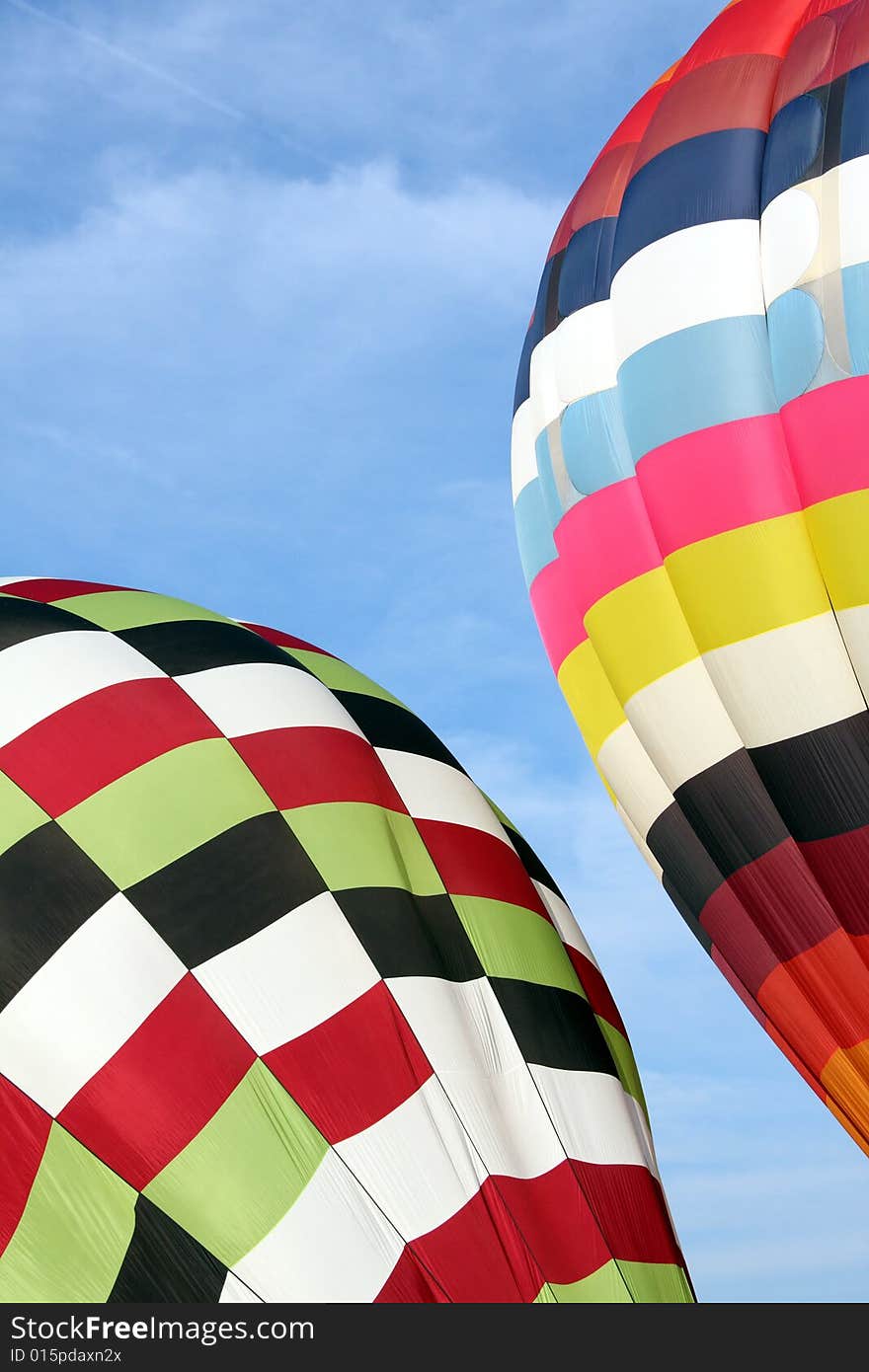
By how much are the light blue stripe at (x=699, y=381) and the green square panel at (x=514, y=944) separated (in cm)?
182

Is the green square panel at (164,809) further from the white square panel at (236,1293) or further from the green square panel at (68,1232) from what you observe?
the white square panel at (236,1293)

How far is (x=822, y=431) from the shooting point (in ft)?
15.6

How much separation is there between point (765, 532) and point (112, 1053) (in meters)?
2.69

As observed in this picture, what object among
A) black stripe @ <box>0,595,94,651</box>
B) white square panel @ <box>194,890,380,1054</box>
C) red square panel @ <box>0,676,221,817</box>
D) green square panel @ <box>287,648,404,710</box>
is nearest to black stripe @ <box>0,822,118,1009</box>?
red square panel @ <box>0,676,221,817</box>

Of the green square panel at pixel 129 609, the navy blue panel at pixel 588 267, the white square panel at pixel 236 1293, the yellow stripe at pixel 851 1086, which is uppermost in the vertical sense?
the navy blue panel at pixel 588 267

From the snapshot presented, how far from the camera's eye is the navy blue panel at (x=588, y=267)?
18.9 ft

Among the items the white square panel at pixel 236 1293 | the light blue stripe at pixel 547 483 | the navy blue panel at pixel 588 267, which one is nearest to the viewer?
the white square panel at pixel 236 1293

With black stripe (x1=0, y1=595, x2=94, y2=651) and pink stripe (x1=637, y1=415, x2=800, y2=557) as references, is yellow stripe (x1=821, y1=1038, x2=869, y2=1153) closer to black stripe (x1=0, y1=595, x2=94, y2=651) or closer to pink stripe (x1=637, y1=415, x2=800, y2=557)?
pink stripe (x1=637, y1=415, x2=800, y2=557)

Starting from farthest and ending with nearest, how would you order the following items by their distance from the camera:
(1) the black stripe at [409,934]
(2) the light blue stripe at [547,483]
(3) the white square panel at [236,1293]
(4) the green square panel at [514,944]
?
(2) the light blue stripe at [547,483], (4) the green square panel at [514,944], (1) the black stripe at [409,934], (3) the white square panel at [236,1293]

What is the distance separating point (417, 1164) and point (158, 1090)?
26.9 inches

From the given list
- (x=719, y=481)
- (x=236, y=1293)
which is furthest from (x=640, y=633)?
(x=236, y=1293)

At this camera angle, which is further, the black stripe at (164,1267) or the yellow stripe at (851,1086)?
the yellow stripe at (851,1086)

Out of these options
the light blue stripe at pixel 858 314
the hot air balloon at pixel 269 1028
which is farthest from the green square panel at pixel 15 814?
the light blue stripe at pixel 858 314

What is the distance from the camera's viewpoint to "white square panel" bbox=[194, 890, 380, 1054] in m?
3.83
